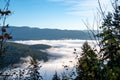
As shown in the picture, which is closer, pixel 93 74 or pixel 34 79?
pixel 93 74

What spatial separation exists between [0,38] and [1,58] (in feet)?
1.85

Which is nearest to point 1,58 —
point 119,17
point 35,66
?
point 119,17

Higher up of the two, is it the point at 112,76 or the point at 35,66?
the point at 112,76

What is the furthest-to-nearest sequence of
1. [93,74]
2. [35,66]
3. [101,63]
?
[35,66]
[93,74]
[101,63]

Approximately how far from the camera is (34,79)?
46.3 metres

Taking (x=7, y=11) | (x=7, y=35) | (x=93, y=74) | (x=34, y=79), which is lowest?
(x=34, y=79)

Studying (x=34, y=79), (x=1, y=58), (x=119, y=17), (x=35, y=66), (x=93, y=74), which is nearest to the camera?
→ (x=1, y=58)

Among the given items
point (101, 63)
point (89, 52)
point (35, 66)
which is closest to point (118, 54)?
point (89, 52)

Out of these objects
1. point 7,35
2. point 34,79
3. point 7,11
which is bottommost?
point 34,79

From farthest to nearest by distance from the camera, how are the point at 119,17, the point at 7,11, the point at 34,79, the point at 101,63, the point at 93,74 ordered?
the point at 34,79 → the point at 119,17 → the point at 93,74 → the point at 101,63 → the point at 7,11

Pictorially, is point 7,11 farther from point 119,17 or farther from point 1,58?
point 119,17

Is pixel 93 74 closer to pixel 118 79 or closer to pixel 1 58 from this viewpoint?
pixel 118 79

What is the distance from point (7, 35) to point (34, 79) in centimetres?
3905

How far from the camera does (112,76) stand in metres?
8.85
